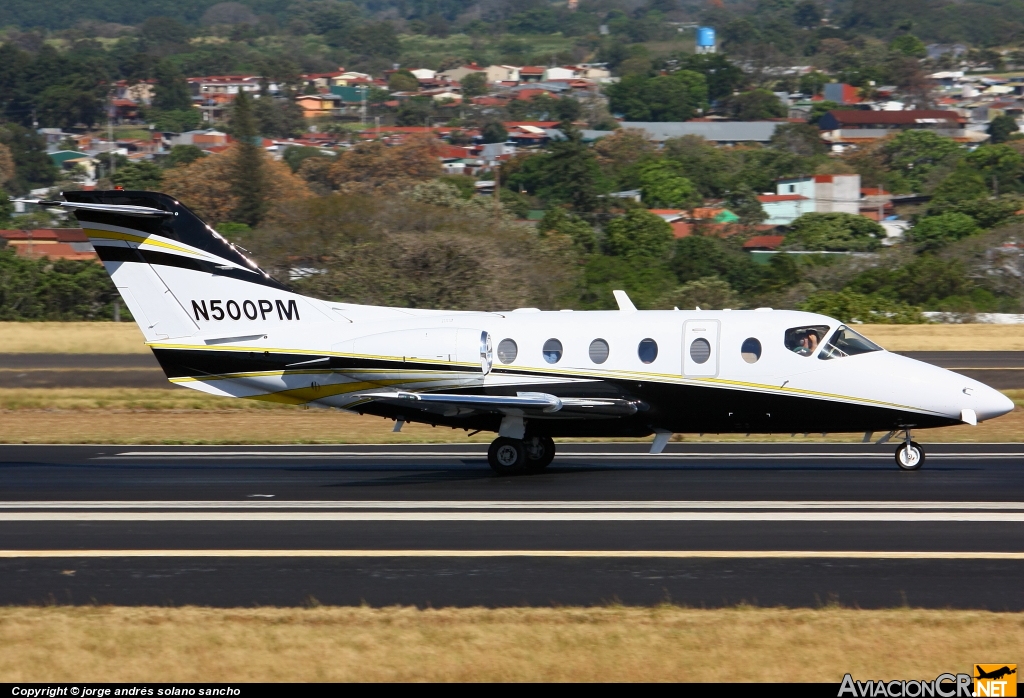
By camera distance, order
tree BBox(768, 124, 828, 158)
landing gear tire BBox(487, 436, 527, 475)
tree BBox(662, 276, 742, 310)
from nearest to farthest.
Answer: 1. landing gear tire BBox(487, 436, 527, 475)
2. tree BBox(662, 276, 742, 310)
3. tree BBox(768, 124, 828, 158)

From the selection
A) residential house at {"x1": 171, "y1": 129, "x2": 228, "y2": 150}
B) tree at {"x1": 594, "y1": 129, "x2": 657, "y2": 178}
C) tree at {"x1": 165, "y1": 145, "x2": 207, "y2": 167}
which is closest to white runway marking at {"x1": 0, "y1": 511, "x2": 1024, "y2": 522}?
tree at {"x1": 165, "y1": 145, "x2": 207, "y2": 167}

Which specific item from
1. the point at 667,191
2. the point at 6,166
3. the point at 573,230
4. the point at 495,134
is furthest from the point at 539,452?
the point at 495,134

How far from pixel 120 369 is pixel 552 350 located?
22.8m

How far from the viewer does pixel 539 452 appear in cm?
1925

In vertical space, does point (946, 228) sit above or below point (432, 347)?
below

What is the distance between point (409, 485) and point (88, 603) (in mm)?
7205

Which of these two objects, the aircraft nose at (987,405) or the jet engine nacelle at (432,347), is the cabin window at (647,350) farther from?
the aircraft nose at (987,405)

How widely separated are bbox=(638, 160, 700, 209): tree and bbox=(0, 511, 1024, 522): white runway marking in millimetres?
98023

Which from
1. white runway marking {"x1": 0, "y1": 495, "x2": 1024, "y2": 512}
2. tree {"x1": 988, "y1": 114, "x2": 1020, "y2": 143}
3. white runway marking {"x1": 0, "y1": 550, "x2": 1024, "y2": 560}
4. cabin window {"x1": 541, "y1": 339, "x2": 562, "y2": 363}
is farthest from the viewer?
tree {"x1": 988, "y1": 114, "x2": 1020, "y2": 143}

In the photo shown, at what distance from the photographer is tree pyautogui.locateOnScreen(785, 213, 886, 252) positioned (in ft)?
268

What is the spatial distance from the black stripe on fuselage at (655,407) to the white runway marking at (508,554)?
4.92 meters

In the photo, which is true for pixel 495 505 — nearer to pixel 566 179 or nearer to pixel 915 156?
pixel 566 179

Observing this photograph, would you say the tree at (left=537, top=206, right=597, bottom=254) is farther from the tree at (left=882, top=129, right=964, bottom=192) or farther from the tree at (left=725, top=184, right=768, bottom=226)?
the tree at (left=882, top=129, right=964, bottom=192)

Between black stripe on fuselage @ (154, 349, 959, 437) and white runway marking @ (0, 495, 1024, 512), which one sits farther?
black stripe on fuselage @ (154, 349, 959, 437)
